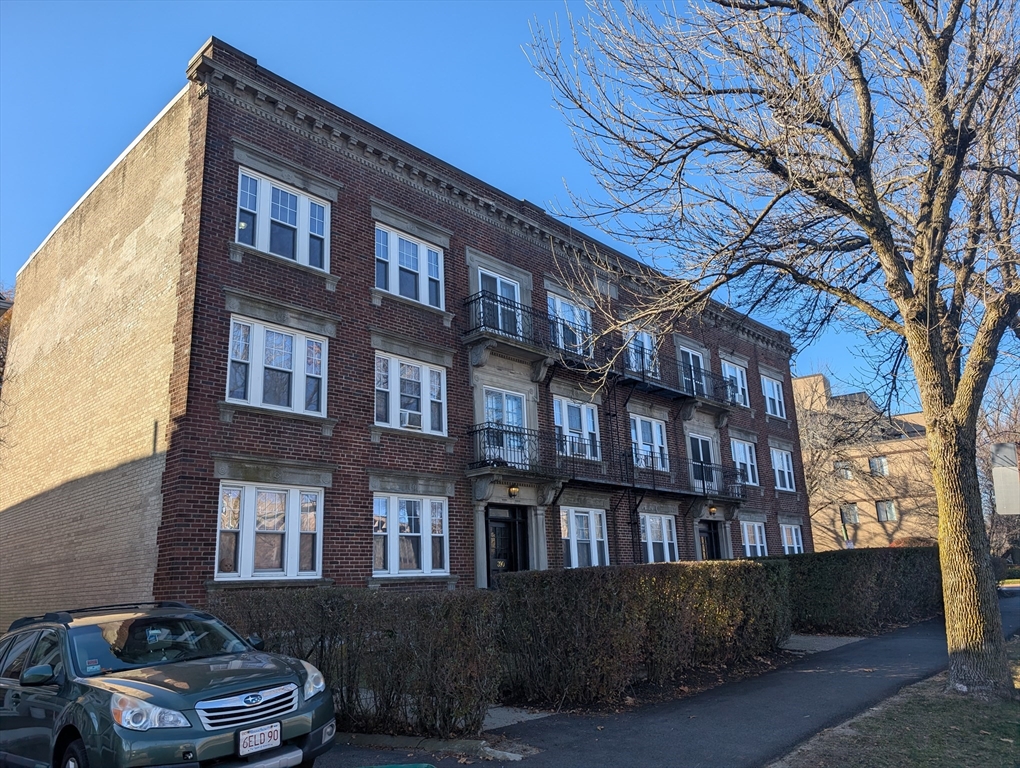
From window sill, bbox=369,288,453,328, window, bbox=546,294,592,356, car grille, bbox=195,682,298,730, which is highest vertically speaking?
window, bbox=546,294,592,356

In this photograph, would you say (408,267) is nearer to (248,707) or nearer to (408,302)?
(408,302)

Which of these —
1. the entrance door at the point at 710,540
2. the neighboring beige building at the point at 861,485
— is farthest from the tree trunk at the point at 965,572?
the neighboring beige building at the point at 861,485

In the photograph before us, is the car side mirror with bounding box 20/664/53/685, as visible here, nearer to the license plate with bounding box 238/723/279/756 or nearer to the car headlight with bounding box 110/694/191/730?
the car headlight with bounding box 110/694/191/730

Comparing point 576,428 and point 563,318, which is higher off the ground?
point 563,318

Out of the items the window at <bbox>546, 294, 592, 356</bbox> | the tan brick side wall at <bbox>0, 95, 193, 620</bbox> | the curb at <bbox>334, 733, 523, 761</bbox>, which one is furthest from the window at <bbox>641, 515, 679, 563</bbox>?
the curb at <bbox>334, 733, 523, 761</bbox>

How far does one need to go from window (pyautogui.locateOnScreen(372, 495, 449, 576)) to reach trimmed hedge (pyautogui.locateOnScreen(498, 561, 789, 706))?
19.6ft

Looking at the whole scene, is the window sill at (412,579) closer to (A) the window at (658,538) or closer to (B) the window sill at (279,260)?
(B) the window sill at (279,260)

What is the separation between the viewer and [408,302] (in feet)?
55.8

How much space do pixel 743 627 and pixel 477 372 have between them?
872 centimetres

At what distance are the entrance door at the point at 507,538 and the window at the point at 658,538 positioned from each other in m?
4.96

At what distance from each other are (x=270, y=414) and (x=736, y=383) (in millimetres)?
20367

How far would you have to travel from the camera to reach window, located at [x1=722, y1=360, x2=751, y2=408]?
1109 inches

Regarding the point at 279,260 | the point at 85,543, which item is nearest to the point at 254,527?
the point at 85,543

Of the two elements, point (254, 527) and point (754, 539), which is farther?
point (754, 539)
